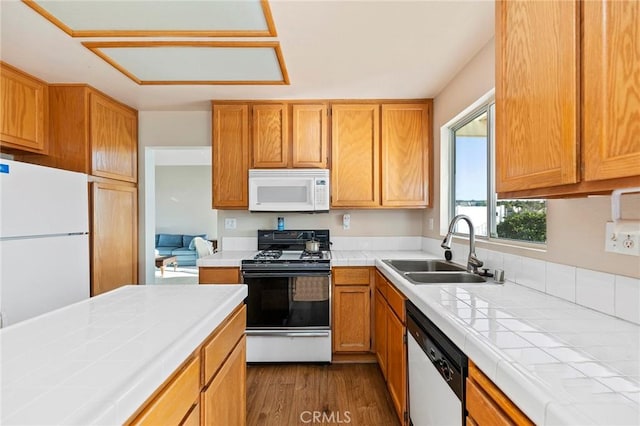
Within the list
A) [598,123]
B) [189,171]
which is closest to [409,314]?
[598,123]

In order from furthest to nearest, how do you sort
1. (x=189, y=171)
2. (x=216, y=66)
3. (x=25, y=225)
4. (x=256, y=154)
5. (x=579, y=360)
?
(x=189, y=171)
(x=256, y=154)
(x=216, y=66)
(x=25, y=225)
(x=579, y=360)

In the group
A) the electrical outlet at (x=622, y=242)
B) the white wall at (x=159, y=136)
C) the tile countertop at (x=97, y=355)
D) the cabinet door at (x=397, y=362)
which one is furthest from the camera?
the white wall at (x=159, y=136)

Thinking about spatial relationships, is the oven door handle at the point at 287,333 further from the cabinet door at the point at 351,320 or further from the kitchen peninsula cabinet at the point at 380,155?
the kitchen peninsula cabinet at the point at 380,155

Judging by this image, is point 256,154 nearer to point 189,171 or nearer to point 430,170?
point 430,170

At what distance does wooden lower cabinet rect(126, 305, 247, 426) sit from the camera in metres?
0.73

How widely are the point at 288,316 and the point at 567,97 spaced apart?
7.12 ft

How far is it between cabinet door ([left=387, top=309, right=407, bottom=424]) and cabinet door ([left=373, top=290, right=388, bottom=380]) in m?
0.12

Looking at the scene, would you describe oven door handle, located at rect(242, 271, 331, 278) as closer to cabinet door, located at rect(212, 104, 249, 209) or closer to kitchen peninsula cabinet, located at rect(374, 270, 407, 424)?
kitchen peninsula cabinet, located at rect(374, 270, 407, 424)

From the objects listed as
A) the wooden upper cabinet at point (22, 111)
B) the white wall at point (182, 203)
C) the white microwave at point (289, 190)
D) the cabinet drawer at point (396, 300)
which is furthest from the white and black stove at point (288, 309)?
the white wall at point (182, 203)

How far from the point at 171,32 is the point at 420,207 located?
2303 mm

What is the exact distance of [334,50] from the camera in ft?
→ 6.47

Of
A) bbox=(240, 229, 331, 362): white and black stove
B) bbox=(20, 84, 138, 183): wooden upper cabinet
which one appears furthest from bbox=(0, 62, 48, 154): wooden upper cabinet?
bbox=(240, 229, 331, 362): white and black stove

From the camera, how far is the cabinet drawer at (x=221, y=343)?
3.31 feet

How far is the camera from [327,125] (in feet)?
9.34
